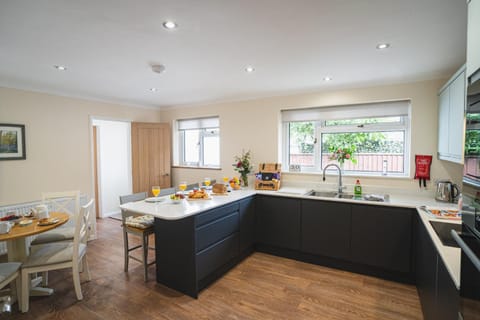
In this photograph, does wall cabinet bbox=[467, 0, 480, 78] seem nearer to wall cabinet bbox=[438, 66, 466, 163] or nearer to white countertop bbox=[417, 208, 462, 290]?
white countertop bbox=[417, 208, 462, 290]

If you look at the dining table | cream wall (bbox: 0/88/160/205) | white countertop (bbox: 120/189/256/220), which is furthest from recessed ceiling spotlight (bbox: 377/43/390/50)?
cream wall (bbox: 0/88/160/205)

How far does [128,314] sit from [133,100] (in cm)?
343

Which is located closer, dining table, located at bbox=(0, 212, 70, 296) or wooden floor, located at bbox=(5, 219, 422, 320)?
wooden floor, located at bbox=(5, 219, 422, 320)

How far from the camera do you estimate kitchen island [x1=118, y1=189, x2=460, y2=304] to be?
2305mm

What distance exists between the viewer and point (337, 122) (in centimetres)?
350

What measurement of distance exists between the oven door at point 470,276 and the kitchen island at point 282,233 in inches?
39.8

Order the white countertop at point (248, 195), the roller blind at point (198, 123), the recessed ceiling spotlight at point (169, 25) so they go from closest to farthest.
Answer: the recessed ceiling spotlight at point (169, 25) < the white countertop at point (248, 195) < the roller blind at point (198, 123)

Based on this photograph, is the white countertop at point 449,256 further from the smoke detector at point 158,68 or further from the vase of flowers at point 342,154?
the smoke detector at point 158,68

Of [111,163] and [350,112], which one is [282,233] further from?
[111,163]

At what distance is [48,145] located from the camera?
345cm

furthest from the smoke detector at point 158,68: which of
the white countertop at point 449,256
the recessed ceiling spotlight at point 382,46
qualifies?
the white countertop at point 449,256

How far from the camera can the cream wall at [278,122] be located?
285cm

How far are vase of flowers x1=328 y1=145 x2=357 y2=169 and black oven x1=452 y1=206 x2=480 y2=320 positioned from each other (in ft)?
7.85

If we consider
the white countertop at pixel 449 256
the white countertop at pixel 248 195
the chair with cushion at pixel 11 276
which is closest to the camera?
the white countertop at pixel 449 256
